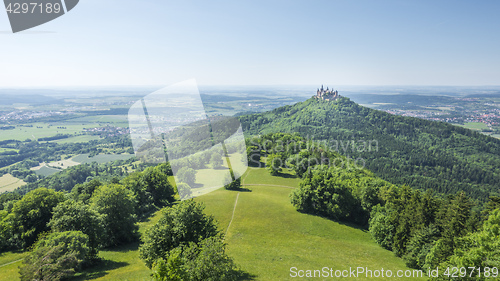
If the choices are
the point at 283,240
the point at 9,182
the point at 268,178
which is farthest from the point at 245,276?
the point at 9,182

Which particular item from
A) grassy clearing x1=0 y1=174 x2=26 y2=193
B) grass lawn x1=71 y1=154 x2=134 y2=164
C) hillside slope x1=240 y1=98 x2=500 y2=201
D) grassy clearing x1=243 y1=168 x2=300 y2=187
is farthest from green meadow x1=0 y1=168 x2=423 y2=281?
grass lawn x1=71 y1=154 x2=134 y2=164

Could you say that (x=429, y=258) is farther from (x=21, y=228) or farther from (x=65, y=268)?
(x=21, y=228)

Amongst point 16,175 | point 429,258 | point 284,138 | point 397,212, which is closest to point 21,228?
point 429,258

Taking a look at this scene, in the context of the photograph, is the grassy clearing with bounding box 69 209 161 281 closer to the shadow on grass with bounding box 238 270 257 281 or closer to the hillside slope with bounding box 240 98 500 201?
the shadow on grass with bounding box 238 270 257 281

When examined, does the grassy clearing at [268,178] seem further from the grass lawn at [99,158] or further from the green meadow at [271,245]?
the grass lawn at [99,158]

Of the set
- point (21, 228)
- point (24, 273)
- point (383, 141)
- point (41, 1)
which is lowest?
point (383, 141)

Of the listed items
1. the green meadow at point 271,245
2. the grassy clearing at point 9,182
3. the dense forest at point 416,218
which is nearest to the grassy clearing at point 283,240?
the green meadow at point 271,245
